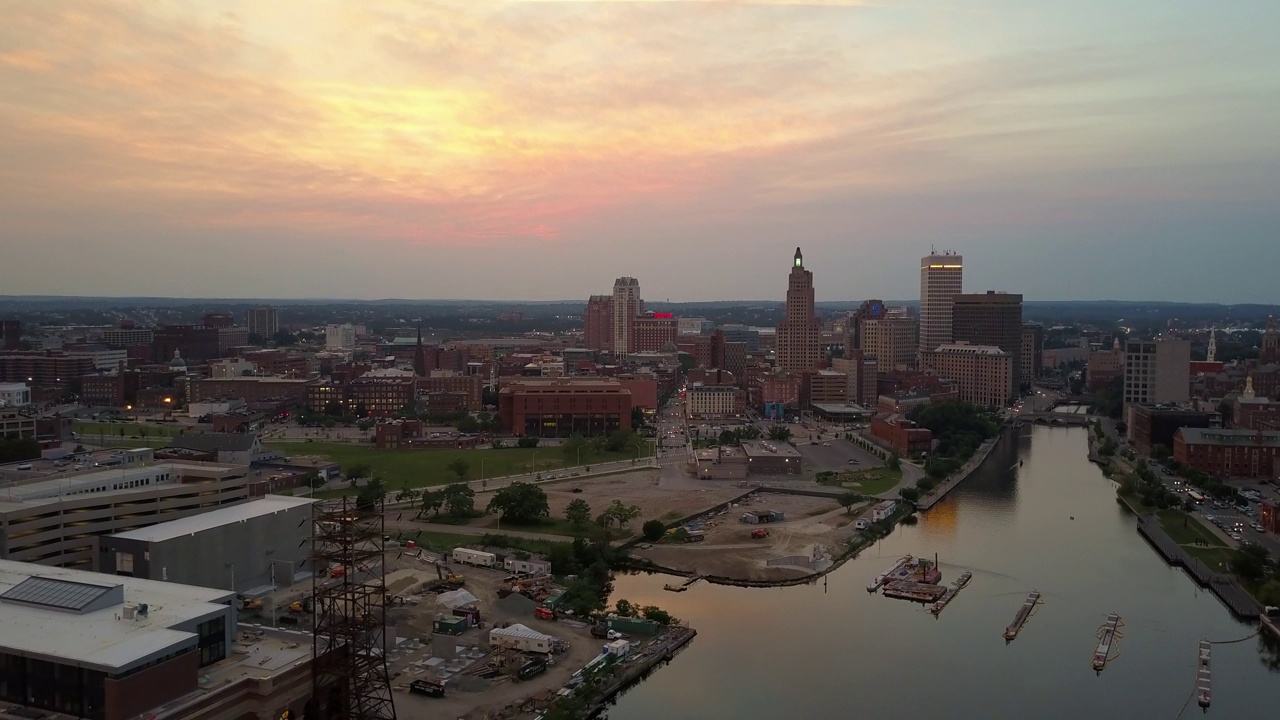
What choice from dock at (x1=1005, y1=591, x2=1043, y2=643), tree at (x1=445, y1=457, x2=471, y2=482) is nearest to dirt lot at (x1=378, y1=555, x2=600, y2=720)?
dock at (x1=1005, y1=591, x2=1043, y2=643)

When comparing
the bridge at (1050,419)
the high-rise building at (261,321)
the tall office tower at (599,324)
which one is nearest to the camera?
the bridge at (1050,419)

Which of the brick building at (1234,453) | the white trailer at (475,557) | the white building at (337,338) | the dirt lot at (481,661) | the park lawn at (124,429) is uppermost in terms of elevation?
the white building at (337,338)

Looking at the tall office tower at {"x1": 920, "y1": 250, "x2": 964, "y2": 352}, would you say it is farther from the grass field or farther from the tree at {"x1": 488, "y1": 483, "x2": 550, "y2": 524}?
the tree at {"x1": 488, "y1": 483, "x2": 550, "y2": 524}

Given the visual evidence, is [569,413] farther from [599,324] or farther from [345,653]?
[599,324]

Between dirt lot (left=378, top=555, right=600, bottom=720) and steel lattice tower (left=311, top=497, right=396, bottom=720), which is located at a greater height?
steel lattice tower (left=311, top=497, right=396, bottom=720)

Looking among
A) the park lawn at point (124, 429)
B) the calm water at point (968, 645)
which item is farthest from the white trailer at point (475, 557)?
the park lawn at point (124, 429)

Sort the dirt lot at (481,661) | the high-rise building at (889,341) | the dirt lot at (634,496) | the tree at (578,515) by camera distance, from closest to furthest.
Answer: the dirt lot at (481,661)
the tree at (578,515)
the dirt lot at (634,496)
the high-rise building at (889,341)

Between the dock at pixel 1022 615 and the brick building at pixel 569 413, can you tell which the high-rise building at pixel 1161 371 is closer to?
the brick building at pixel 569 413
